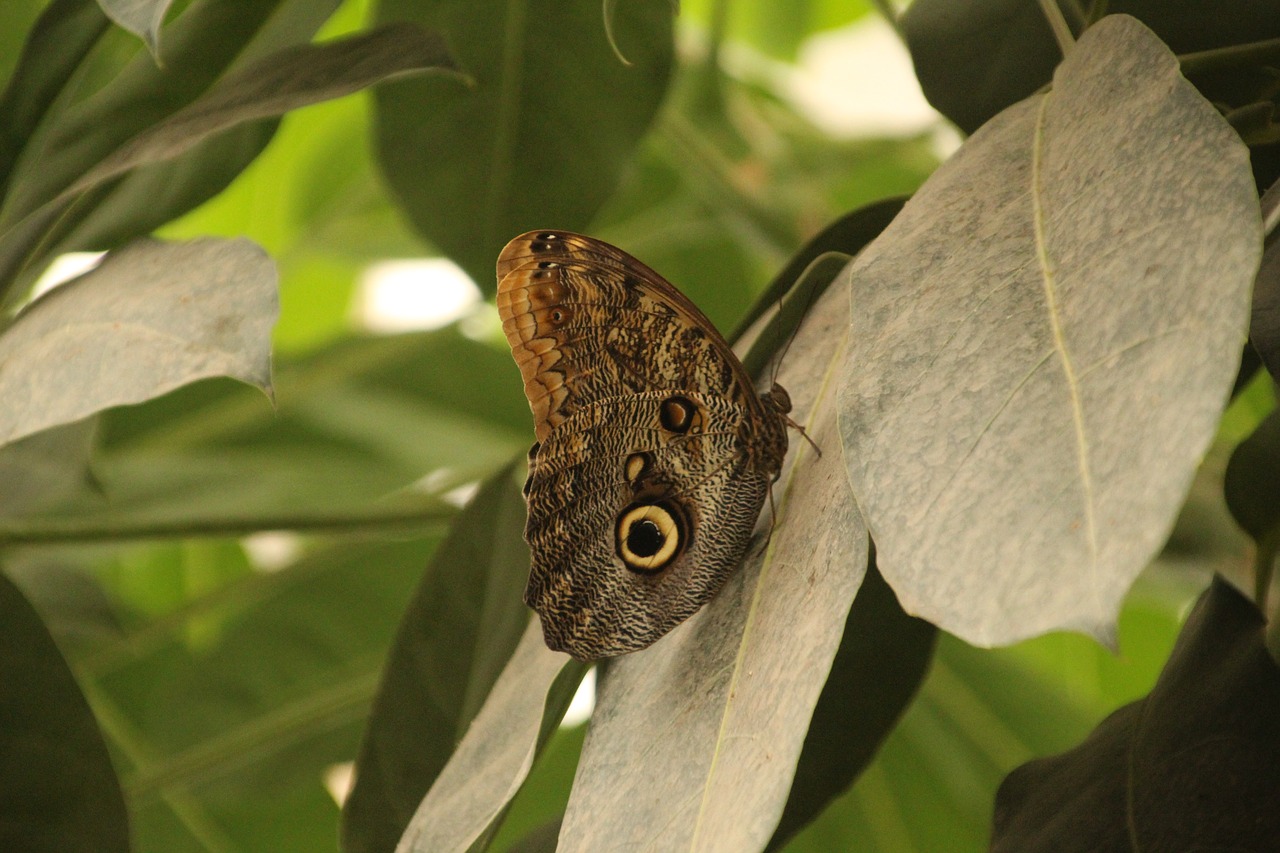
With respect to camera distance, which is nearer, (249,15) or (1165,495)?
(1165,495)

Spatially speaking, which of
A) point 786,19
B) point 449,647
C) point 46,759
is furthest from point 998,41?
point 786,19

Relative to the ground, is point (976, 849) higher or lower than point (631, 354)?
lower

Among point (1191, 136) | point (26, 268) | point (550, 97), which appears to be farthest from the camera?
point (550, 97)

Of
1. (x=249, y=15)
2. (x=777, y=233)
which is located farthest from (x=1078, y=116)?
(x=777, y=233)

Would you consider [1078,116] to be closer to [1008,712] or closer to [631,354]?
[631,354]

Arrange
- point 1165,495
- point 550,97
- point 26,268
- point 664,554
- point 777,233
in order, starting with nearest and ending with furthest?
point 1165,495 → point 664,554 → point 26,268 → point 550,97 → point 777,233

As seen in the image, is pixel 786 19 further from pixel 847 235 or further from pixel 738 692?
pixel 738 692

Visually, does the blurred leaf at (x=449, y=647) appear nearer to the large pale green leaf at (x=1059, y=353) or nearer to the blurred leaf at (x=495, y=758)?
the blurred leaf at (x=495, y=758)
